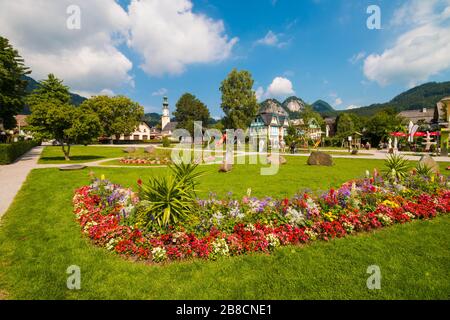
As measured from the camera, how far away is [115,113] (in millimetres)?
62594

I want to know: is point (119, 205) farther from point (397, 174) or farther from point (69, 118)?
point (69, 118)

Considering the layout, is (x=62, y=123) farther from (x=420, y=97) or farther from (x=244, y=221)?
(x=420, y=97)

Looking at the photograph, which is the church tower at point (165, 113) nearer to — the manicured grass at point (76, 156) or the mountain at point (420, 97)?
the manicured grass at point (76, 156)

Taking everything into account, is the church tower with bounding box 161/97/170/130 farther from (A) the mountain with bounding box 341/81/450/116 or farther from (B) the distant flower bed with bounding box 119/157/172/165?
(A) the mountain with bounding box 341/81/450/116

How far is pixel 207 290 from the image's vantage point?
3699mm

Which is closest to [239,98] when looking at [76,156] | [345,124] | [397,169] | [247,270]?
[76,156]

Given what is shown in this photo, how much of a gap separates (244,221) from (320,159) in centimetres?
1497

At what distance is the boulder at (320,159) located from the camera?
18.3 meters

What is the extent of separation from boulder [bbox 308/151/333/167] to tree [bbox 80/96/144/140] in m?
55.1

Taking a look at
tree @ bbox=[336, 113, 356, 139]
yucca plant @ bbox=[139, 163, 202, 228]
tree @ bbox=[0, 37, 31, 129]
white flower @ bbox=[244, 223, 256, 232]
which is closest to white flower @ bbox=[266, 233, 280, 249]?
white flower @ bbox=[244, 223, 256, 232]

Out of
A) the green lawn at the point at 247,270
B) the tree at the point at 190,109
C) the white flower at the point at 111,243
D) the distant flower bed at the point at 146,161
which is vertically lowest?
the green lawn at the point at 247,270

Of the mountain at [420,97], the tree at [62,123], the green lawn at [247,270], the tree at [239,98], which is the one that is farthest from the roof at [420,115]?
the tree at [62,123]

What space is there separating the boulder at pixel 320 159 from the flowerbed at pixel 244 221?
11.0 metres
